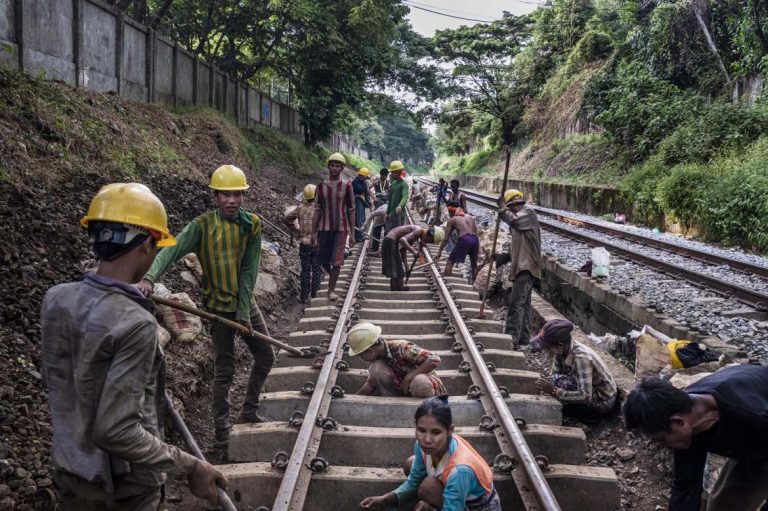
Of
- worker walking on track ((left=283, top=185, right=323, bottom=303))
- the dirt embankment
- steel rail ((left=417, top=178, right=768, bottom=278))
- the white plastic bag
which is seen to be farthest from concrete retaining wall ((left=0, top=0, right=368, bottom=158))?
steel rail ((left=417, top=178, right=768, bottom=278))

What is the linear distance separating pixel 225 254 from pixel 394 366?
1584 mm

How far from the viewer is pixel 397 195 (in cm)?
1089

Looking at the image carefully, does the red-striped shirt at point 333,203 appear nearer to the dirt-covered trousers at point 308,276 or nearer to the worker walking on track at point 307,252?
the worker walking on track at point 307,252

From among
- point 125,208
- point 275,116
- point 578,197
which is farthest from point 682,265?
point 275,116

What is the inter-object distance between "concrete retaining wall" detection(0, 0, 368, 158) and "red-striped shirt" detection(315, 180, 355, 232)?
4904mm

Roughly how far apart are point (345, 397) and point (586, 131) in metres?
28.7

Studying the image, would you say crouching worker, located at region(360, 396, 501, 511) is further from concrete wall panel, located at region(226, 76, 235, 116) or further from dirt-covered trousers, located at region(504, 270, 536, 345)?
concrete wall panel, located at region(226, 76, 235, 116)

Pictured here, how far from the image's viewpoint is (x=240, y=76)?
2498cm

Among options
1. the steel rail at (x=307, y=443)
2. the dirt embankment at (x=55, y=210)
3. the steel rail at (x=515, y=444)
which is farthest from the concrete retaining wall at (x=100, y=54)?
the steel rail at (x=515, y=444)

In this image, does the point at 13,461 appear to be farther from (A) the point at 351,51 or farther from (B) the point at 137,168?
(A) the point at 351,51

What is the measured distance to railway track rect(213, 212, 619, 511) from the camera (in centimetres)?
354

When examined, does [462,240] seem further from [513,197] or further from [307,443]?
[307,443]

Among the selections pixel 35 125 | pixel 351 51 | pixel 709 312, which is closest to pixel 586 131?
pixel 351 51

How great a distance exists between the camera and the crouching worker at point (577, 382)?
485 centimetres
